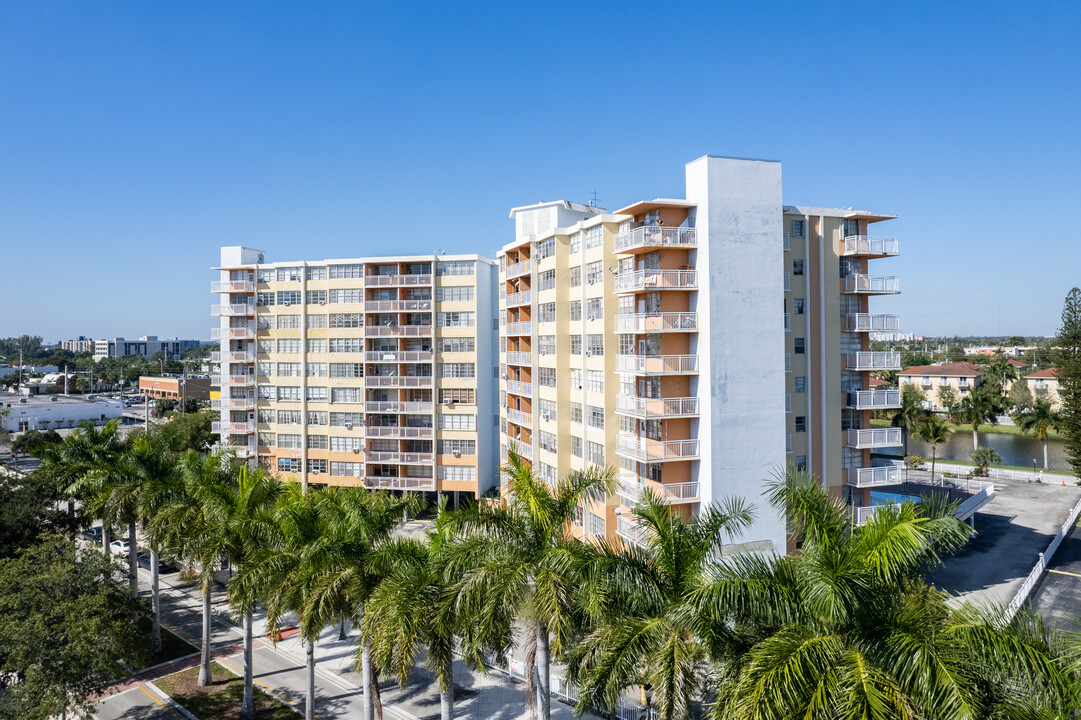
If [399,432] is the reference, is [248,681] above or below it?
below

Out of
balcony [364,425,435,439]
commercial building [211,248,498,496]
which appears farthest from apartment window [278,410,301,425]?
balcony [364,425,435,439]

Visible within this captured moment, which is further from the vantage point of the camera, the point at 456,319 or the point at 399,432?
the point at 456,319

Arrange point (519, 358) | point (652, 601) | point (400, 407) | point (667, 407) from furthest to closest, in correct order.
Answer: point (400, 407) < point (519, 358) < point (667, 407) < point (652, 601)

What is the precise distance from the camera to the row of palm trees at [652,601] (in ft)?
32.2

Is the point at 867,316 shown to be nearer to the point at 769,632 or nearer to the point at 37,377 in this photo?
the point at 769,632

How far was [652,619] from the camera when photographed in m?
13.4

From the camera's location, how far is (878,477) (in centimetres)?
3581

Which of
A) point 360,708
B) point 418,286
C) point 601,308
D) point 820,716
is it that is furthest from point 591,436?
point 820,716

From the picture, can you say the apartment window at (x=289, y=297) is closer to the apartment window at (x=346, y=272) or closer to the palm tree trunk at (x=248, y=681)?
the apartment window at (x=346, y=272)

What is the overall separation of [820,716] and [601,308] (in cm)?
2922

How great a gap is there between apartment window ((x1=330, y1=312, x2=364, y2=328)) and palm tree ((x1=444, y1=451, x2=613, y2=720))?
3999 centimetres

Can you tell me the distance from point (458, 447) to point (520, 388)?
36.5ft

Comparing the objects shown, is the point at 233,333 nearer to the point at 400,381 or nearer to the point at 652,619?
the point at 400,381

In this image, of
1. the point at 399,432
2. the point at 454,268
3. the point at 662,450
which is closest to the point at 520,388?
the point at 399,432
